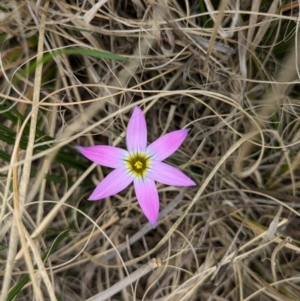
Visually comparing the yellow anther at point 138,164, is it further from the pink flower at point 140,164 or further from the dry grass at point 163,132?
the dry grass at point 163,132

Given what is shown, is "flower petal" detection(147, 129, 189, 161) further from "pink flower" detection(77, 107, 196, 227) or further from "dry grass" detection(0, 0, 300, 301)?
"dry grass" detection(0, 0, 300, 301)

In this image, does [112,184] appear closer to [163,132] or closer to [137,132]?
[137,132]

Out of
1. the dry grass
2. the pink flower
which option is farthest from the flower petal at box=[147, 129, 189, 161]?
the dry grass

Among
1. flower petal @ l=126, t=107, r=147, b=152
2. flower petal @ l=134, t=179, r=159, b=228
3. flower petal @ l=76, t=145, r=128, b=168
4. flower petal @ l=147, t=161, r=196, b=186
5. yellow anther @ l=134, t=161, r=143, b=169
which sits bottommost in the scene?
flower petal @ l=134, t=179, r=159, b=228

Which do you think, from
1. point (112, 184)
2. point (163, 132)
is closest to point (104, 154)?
point (112, 184)

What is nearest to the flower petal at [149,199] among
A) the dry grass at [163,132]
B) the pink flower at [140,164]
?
the pink flower at [140,164]

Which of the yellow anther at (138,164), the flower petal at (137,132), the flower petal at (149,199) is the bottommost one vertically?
the flower petal at (149,199)

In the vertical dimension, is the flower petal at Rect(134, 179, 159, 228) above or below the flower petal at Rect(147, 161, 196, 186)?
below
